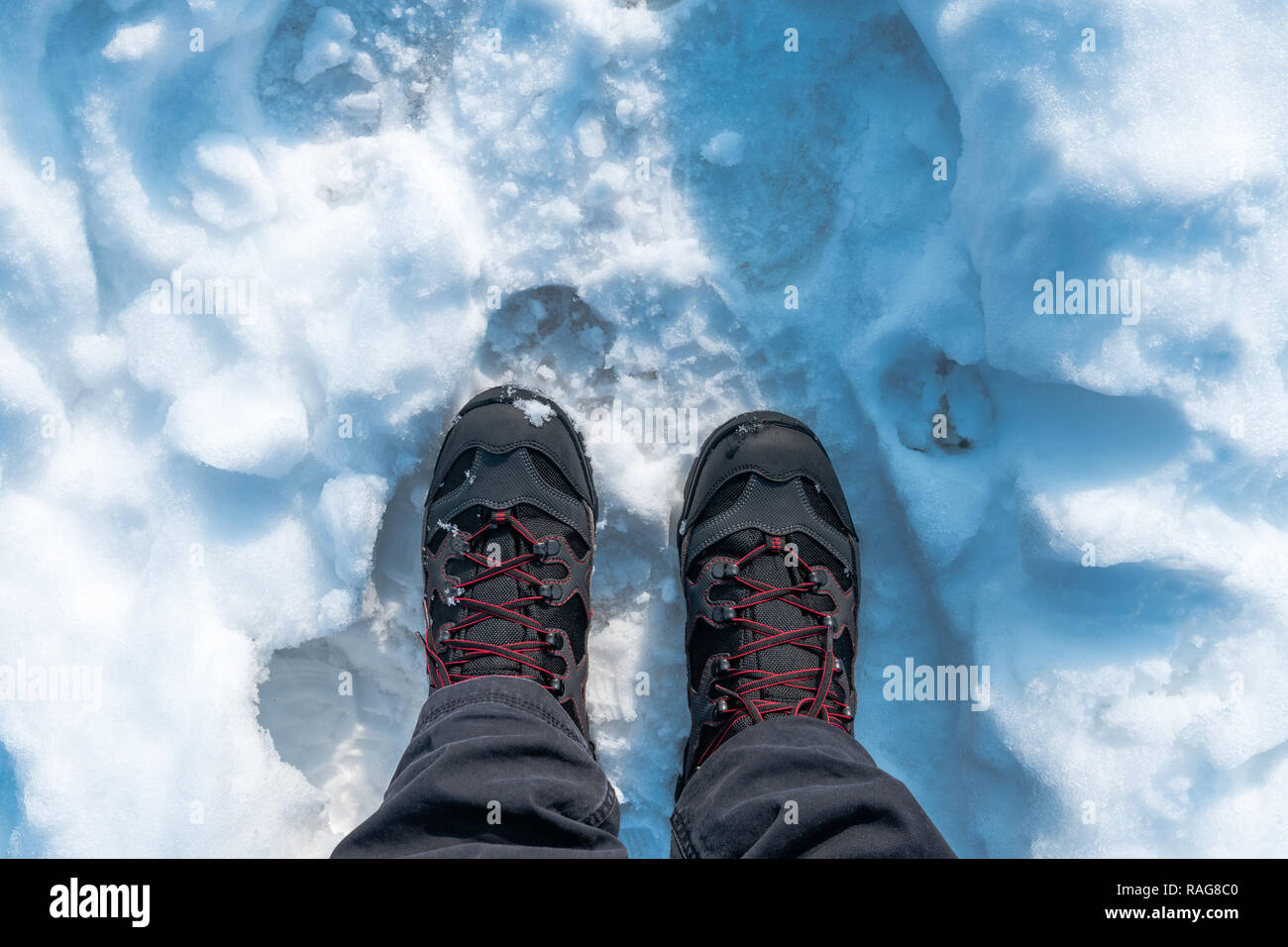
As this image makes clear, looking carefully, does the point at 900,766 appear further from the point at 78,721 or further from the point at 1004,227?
the point at 78,721

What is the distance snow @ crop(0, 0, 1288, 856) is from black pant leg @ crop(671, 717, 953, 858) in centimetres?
39

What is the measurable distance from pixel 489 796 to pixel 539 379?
1034 millimetres

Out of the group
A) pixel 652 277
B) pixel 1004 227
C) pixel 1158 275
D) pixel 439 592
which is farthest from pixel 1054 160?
pixel 439 592

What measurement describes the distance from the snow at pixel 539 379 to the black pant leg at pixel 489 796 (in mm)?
442

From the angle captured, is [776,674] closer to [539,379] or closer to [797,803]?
[797,803]

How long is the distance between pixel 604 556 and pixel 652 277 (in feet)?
2.35

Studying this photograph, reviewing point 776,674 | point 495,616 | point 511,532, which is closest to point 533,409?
point 511,532

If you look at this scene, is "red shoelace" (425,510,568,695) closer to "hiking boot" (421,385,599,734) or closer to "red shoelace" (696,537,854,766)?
"hiking boot" (421,385,599,734)

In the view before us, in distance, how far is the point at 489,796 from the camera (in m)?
1.42

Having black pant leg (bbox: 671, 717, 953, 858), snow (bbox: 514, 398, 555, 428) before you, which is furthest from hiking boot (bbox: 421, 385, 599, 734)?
black pant leg (bbox: 671, 717, 953, 858)

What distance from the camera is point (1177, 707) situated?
179 centimetres

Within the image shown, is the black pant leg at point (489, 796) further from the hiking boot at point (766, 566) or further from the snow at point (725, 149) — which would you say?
the snow at point (725, 149)

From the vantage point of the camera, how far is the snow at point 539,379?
1.84 meters

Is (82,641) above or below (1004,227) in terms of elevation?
below
